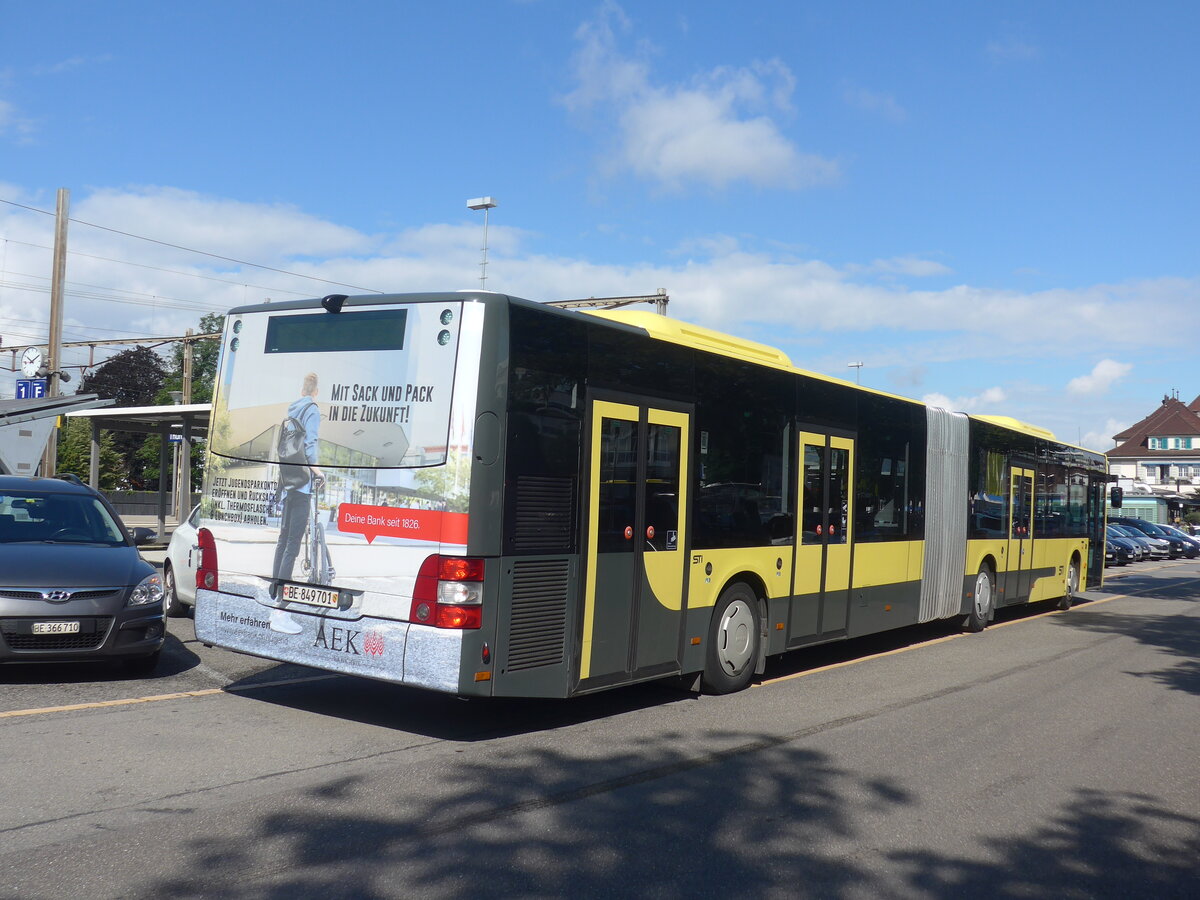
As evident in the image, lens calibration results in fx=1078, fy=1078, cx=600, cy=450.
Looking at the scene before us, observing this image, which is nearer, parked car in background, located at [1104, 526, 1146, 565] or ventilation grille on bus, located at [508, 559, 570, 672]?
ventilation grille on bus, located at [508, 559, 570, 672]

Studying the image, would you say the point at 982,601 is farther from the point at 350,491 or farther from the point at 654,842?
the point at 654,842

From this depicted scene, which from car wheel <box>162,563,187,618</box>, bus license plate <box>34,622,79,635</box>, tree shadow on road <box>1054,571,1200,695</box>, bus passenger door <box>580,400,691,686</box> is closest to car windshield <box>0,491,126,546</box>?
bus license plate <box>34,622,79,635</box>

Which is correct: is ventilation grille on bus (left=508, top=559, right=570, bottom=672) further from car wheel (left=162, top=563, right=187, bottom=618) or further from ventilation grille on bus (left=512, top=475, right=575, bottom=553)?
car wheel (left=162, top=563, right=187, bottom=618)

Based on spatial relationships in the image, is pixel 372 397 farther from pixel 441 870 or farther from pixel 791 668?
pixel 791 668

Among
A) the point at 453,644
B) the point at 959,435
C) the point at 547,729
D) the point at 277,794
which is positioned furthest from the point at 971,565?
the point at 277,794

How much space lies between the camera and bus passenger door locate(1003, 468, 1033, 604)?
16.7 meters

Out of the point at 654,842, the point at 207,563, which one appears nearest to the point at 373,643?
the point at 207,563

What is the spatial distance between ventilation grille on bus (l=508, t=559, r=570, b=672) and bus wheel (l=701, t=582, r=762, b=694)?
213 centimetres

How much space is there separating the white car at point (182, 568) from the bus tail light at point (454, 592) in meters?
5.66

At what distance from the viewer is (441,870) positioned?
15.1 ft

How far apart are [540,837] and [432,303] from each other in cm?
346

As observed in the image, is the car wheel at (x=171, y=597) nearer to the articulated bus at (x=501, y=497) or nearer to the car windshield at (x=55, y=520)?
the car windshield at (x=55, y=520)

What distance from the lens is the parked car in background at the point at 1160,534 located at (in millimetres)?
46875

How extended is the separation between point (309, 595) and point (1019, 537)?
13114mm
